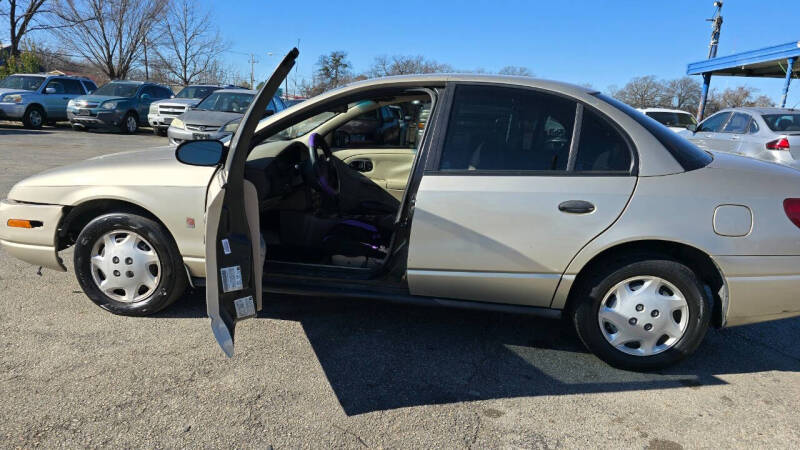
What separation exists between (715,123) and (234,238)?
11734 mm

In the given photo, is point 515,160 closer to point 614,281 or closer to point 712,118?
point 614,281

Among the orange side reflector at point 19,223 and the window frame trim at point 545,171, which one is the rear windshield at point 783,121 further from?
the orange side reflector at point 19,223

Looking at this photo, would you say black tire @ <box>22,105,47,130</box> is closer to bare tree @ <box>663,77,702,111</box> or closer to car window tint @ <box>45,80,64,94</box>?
car window tint @ <box>45,80,64,94</box>

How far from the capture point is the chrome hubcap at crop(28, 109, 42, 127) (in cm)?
1661

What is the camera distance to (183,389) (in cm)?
264

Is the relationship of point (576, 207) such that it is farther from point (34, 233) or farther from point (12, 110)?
point (12, 110)

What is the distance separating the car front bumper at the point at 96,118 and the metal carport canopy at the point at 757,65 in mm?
20451

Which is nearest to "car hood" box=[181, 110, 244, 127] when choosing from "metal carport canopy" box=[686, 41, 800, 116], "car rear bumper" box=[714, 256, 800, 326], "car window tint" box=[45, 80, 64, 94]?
"car window tint" box=[45, 80, 64, 94]

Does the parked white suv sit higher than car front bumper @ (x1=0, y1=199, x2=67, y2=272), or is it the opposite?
the parked white suv

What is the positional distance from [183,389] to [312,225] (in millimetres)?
1466

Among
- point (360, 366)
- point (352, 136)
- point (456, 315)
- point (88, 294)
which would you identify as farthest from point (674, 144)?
point (88, 294)

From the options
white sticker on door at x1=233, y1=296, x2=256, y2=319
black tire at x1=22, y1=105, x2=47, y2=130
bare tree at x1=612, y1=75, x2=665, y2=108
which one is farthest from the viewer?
bare tree at x1=612, y1=75, x2=665, y2=108

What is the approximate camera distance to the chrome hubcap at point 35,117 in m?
16.6

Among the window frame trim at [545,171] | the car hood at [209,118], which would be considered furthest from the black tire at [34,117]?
the window frame trim at [545,171]
